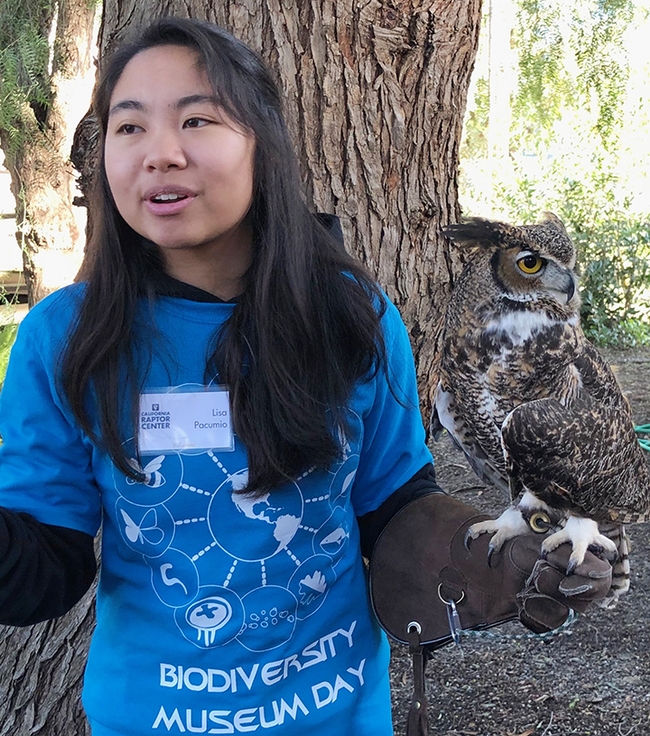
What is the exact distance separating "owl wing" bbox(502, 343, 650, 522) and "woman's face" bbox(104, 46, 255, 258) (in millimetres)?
748

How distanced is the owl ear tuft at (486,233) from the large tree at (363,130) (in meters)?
0.32

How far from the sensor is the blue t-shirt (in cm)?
121

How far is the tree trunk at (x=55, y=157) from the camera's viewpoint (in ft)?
12.5

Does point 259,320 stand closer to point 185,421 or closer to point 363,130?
point 185,421

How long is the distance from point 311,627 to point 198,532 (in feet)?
0.87

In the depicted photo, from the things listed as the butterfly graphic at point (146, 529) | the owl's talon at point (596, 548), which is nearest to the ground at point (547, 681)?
the owl's talon at point (596, 548)

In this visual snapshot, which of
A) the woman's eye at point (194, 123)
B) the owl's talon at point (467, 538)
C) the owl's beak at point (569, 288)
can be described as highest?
the woman's eye at point (194, 123)

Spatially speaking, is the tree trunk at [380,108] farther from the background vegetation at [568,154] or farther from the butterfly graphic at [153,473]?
the background vegetation at [568,154]

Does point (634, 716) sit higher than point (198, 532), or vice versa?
point (198, 532)

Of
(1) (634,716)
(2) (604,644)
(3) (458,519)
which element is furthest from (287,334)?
(2) (604,644)

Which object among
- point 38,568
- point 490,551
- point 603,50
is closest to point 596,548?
point 490,551

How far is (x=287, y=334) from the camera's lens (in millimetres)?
1252

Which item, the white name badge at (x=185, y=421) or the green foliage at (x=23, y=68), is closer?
the white name badge at (x=185, y=421)

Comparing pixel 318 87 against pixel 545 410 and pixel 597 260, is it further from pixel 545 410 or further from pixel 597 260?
pixel 597 260
